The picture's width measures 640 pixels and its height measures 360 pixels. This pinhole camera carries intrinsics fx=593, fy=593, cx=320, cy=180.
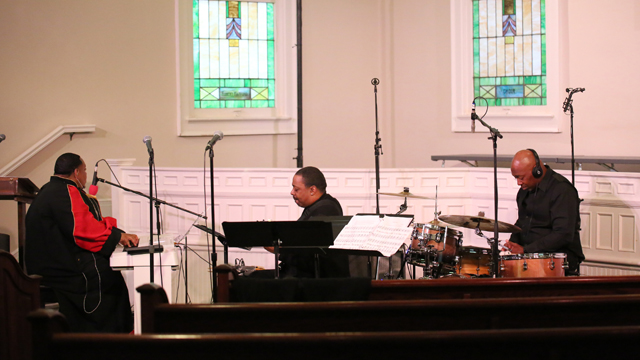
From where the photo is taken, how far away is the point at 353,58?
9086mm

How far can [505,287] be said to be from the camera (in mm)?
2754

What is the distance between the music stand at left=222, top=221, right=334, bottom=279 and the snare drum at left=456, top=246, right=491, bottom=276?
162 centimetres

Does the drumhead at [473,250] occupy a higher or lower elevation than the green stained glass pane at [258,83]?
lower

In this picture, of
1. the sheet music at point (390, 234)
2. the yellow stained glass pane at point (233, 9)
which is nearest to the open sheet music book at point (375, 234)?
the sheet music at point (390, 234)

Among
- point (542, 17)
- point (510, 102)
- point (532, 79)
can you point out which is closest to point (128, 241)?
point (510, 102)

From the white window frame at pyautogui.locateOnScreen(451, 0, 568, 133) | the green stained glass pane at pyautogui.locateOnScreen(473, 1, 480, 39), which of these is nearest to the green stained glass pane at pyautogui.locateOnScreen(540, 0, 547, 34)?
the white window frame at pyautogui.locateOnScreen(451, 0, 568, 133)

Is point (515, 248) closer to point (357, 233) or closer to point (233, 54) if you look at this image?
point (357, 233)

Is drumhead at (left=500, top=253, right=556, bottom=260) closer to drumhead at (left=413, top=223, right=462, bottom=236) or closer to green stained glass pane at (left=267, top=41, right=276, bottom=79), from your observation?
drumhead at (left=413, top=223, right=462, bottom=236)

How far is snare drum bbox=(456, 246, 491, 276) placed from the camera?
4.84 metres

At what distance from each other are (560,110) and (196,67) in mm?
5224

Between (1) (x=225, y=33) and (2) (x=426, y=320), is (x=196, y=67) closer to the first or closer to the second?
(1) (x=225, y=33)

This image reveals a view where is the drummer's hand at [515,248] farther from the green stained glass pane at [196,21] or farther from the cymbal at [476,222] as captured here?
the green stained glass pane at [196,21]

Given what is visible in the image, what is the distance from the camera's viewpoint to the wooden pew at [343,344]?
1.77 m

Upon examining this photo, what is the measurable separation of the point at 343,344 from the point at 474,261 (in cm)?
337
